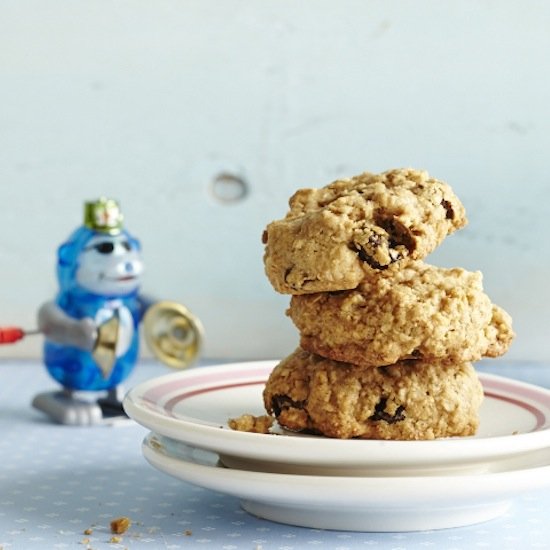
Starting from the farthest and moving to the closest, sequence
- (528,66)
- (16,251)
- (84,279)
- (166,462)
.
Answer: (16,251)
(528,66)
(84,279)
(166,462)

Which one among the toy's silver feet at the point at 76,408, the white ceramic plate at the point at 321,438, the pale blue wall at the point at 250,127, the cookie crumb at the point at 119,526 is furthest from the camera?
the pale blue wall at the point at 250,127

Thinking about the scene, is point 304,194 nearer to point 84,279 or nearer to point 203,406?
point 203,406

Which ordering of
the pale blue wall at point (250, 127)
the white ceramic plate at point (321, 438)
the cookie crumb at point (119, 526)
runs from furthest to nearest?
the pale blue wall at point (250, 127) < the cookie crumb at point (119, 526) < the white ceramic plate at point (321, 438)

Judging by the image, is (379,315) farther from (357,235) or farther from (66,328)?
(66,328)

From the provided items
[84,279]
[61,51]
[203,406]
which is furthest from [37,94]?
[203,406]

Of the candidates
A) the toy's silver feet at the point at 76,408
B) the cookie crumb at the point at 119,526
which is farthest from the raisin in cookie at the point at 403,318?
the toy's silver feet at the point at 76,408

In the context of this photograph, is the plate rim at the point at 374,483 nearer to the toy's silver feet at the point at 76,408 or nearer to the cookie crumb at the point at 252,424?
the cookie crumb at the point at 252,424
